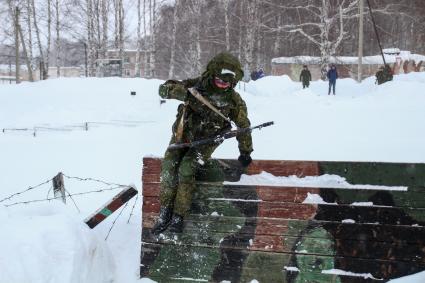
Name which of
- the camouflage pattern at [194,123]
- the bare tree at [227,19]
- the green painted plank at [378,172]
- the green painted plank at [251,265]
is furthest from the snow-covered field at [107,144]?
the bare tree at [227,19]

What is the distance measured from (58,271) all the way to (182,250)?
1072 mm

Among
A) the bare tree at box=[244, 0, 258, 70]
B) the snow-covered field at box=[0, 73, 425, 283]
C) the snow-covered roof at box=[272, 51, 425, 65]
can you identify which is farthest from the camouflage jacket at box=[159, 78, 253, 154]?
the snow-covered roof at box=[272, 51, 425, 65]

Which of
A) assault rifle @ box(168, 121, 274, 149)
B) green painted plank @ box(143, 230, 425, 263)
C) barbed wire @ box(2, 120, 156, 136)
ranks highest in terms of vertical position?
assault rifle @ box(168, 121, 274, 149)

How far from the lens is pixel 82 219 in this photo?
4828mm

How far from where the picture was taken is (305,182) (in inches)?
165

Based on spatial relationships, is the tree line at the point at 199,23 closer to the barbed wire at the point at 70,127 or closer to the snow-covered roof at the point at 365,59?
the snow-covered roof at the point at 365,59

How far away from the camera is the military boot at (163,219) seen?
173 inches

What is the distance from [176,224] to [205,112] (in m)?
1.02

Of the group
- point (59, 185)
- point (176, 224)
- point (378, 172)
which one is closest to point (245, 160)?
point (176, 224)

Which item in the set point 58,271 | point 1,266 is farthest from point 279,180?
point 1,266

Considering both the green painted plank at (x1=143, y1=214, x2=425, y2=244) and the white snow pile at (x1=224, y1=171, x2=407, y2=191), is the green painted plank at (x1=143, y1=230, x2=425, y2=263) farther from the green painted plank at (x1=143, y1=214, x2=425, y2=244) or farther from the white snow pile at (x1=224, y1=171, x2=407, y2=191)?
the white snow pile at (x1=224, y1=171, x2=407, y2=191)

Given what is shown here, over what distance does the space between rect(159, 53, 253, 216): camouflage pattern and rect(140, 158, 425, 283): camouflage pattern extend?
0.15 m

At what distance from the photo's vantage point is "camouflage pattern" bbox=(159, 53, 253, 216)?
431cm

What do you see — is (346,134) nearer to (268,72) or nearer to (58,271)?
(58,271)
